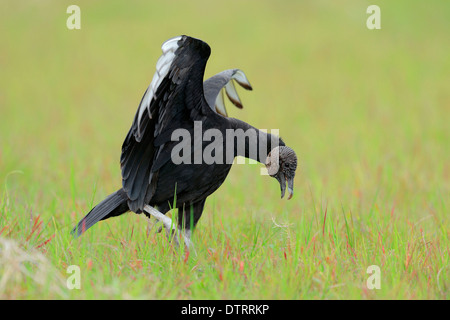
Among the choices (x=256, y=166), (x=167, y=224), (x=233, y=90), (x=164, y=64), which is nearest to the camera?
(x=164, y=64)

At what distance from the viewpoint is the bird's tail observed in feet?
12.9

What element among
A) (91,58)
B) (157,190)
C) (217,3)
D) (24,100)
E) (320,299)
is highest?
(217,3)

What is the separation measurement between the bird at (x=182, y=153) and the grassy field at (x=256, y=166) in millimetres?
209

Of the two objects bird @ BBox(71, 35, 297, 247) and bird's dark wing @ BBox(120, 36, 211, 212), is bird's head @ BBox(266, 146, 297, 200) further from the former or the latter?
bird's dark wing @ BBox(120, 36, 211, 212)

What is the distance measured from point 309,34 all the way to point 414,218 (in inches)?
363

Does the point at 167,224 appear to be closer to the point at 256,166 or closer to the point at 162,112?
the point at 162,112

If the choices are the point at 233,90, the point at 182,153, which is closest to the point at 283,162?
the point at 182,153

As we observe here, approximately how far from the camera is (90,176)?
20.7ft

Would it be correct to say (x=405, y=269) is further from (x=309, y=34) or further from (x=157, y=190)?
(x=309, y=34)

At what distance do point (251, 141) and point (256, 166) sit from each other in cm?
330

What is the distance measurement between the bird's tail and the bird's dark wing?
0.09 meters

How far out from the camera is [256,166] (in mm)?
7289

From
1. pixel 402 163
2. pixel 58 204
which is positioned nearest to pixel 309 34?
pixel 402 163

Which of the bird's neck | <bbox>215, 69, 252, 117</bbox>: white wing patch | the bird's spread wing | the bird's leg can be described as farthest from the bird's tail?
<bbox>215, 69, 252, 117</bbox>: white wing patch
